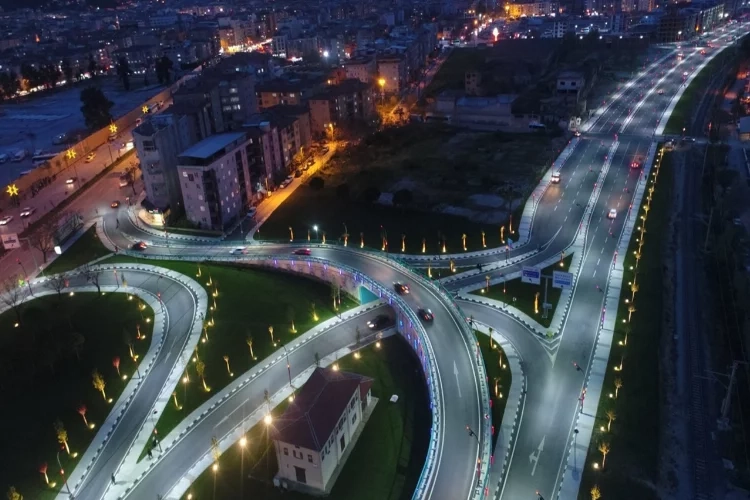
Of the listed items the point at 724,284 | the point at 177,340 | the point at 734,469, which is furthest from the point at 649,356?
the point at 177,340

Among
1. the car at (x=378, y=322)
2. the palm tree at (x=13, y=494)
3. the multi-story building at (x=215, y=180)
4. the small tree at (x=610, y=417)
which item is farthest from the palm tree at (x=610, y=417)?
the multi-story building at (x=215, y=180)

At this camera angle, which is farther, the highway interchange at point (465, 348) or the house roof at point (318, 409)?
the highway interchange at point (465, 348)

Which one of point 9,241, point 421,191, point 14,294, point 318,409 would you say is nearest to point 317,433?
point 318,409

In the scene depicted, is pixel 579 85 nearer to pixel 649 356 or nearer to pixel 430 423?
pixel 649 356

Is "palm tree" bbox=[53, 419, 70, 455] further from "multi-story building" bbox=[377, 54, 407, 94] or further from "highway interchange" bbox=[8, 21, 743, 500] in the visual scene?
"multi-story building" bbox=[377, 54, 407, 94]

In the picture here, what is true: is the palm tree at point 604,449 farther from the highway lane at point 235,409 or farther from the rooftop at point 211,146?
the rooftop at point 211,146

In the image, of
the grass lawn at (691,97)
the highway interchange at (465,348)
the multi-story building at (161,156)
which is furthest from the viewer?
the grass lawn at (691,97)
